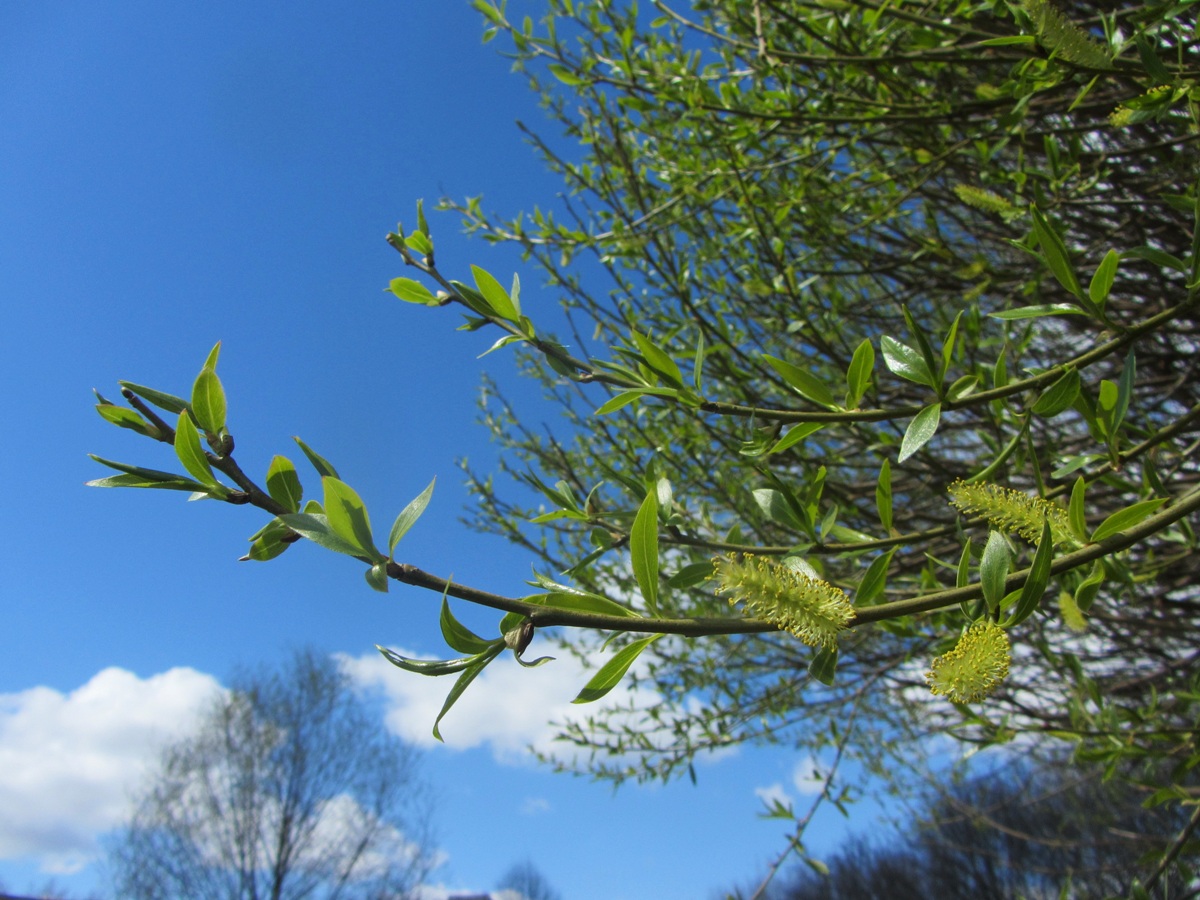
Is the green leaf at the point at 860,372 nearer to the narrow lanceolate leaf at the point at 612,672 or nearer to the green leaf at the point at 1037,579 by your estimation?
the green leaf at the point at 1037,579

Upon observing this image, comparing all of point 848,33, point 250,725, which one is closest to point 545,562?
point 848,33

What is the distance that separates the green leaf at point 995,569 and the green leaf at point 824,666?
0.15m

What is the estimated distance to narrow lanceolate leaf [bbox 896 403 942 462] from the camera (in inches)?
33.0

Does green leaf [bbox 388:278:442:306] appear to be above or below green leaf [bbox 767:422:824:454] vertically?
above

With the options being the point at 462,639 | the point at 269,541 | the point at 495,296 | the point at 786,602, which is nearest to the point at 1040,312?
the point at 786,602

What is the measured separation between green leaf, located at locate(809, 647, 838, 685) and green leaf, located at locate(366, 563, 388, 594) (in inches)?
15.9

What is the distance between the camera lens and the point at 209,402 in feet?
2.21

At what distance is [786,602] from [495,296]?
1.58 feet

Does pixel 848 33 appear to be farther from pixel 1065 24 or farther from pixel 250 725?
pixel 250 725

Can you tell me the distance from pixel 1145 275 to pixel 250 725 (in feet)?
60.4

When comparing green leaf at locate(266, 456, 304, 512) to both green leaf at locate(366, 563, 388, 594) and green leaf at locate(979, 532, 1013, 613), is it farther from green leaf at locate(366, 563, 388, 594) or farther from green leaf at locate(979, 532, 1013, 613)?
green leaf at locate(979, 532, 1013, 613)

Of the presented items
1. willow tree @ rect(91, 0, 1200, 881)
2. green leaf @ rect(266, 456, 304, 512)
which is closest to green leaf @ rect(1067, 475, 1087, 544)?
willow tree @ rect(91, 0, 1200, 881)

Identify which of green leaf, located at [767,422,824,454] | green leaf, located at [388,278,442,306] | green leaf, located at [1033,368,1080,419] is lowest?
green leaf, located at [1033,368,1080,419]

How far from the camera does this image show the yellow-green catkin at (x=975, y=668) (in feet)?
2.20
